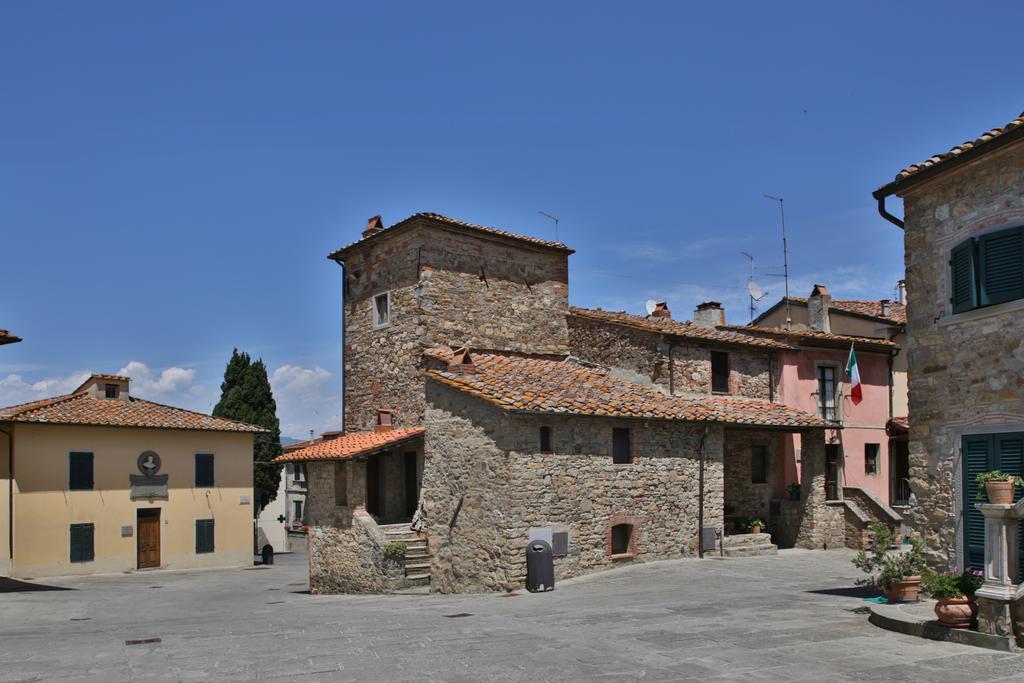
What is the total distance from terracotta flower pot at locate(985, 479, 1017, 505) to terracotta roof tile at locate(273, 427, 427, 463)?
13754 mm

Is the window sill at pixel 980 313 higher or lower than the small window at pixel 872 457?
higher

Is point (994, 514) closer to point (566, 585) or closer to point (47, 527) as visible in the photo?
point (566, 585)

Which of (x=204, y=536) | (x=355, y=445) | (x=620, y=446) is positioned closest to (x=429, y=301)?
(x=355, y=445)

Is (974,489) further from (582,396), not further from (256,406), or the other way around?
Answer: (256,406)

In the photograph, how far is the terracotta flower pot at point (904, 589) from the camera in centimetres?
1362

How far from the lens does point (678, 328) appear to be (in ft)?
85.6

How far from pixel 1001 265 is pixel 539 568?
34.2ft

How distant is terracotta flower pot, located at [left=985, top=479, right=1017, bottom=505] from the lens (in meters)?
10.9

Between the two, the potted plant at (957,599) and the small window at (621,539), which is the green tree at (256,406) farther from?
the potted plant at (957,599)

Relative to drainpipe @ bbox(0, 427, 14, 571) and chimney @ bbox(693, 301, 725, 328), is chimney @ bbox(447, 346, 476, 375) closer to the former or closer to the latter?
chimney @ bbox(693, 301, 725, 328)

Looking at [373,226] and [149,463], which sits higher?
[373,226]

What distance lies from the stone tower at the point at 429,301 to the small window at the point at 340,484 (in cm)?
245

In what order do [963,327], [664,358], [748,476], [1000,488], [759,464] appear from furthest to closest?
[759,464]
[748,476]
[664,358]
[963,327]
[1000,488]

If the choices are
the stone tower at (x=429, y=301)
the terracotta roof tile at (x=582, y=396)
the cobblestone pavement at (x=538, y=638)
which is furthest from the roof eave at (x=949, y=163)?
the stone tower at (x=429, y=301)
